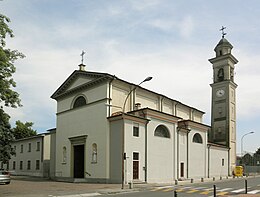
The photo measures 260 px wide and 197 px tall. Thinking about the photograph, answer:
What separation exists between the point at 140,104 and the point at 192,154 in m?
9.74

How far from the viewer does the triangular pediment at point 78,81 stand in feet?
119

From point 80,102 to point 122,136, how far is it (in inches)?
420

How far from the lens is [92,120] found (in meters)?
36.4

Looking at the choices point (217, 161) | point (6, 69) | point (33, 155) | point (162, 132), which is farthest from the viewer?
point (33, 155)

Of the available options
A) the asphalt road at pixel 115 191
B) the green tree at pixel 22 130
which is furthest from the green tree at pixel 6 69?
the green tree at pixel 22 130

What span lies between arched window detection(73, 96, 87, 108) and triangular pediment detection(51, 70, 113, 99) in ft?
3.65

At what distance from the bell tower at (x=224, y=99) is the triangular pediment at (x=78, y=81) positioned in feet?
83.0

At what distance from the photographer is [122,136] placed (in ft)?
101

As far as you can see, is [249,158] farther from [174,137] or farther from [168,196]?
[168,196]

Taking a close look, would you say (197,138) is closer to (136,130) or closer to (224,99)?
(224,99)

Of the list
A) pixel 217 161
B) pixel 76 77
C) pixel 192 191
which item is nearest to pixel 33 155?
pixel 76 77

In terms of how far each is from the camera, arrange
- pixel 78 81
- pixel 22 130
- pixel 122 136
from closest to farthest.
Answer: pixel 122 136
pixel 78 81
pixel 22 130

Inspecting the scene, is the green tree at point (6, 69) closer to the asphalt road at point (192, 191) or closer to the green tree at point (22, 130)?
the asphalt road at point (192, 191)

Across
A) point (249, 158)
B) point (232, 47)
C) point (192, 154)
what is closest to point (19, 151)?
point (192, 154)
